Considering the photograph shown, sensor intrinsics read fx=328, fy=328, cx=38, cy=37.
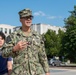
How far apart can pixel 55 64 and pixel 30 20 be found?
53449mm

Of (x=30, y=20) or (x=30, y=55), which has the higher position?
(x=30, y=20)

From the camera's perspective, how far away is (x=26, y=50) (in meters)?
4.26

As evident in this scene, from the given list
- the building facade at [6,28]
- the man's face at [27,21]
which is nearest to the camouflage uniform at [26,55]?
the man's face at [27,21]

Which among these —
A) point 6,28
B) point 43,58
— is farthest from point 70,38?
point 6,28

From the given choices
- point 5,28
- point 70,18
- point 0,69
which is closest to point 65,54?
point 70,18

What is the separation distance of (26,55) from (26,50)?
6 cm

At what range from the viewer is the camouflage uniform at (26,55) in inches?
166

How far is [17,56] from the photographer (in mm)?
4250

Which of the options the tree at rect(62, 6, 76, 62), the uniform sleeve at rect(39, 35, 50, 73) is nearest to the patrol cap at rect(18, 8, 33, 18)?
the uniform sleeve at rect(39, 35, 50, 73)

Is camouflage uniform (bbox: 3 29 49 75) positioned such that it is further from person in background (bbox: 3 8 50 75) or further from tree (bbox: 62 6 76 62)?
tree (bbox: 62 6 76 62)

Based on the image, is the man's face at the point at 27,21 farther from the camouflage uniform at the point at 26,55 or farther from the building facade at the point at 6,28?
the building facade at the point at 6,28

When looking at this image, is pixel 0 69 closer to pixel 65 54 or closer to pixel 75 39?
pixel 75 39

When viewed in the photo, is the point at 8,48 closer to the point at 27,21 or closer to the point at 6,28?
the point at 27,21

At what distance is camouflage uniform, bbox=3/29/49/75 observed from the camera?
4227mm
